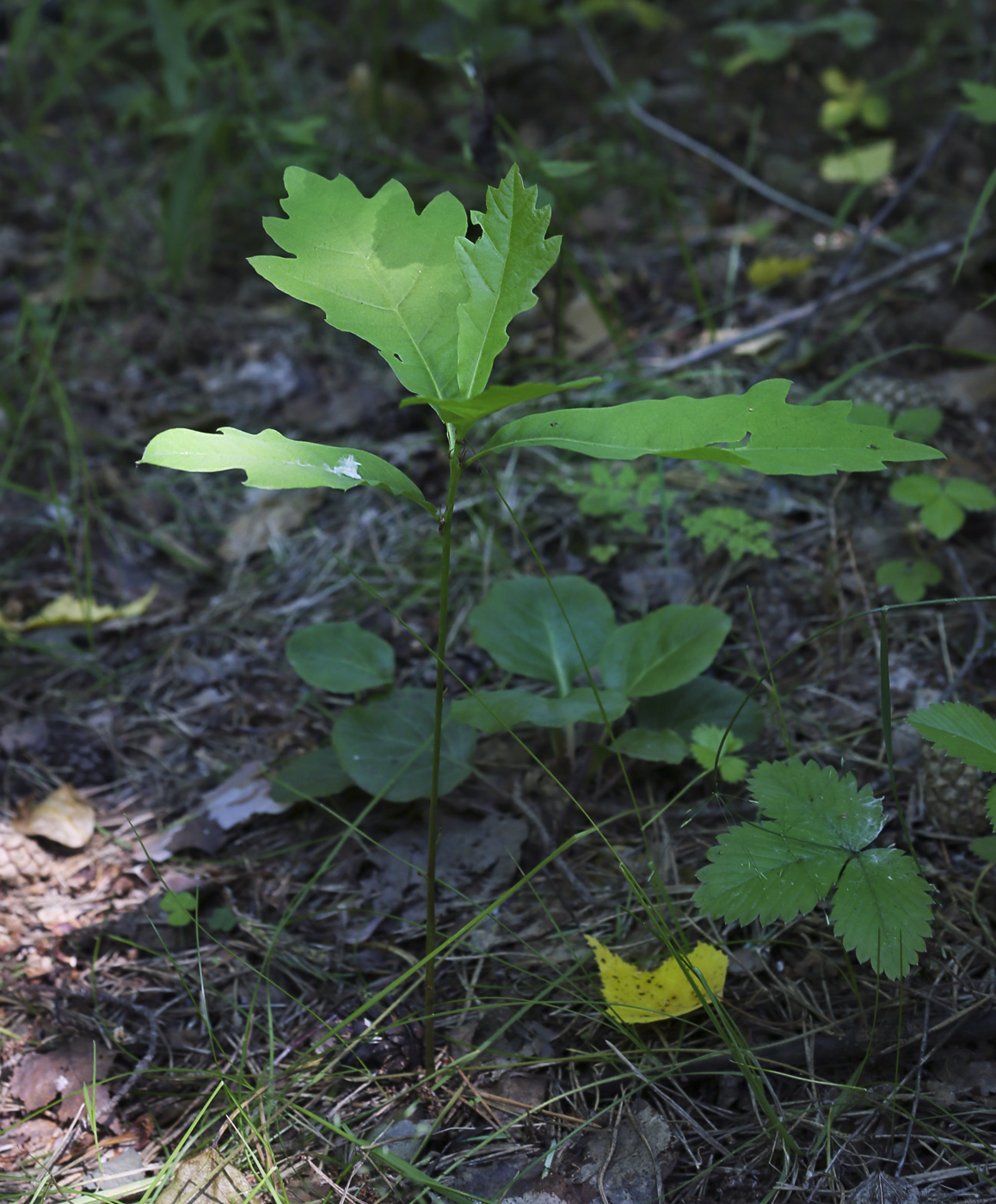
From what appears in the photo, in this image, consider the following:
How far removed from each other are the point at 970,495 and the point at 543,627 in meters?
0.99

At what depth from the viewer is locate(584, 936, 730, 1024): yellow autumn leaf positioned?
1.32m

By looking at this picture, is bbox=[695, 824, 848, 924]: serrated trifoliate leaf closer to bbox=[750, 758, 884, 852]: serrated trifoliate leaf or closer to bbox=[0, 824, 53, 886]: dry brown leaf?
Answer: bbox=[750, 758, 884, 852]: serrated trifoliate leaf

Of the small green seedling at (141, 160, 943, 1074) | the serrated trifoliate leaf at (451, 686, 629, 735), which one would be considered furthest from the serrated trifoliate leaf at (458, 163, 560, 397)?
the serrated trifoliate leaf at (451, 686, 629, 735)

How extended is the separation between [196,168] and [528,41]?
5.29 ft

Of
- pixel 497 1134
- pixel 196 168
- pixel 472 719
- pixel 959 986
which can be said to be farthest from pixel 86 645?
pixel 959 986

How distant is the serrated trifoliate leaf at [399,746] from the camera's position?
5.50 ft

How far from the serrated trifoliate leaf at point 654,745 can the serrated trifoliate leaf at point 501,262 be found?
0.79 meters

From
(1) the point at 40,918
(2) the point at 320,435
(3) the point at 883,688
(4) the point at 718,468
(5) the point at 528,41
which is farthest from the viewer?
(5) the point at 528,41

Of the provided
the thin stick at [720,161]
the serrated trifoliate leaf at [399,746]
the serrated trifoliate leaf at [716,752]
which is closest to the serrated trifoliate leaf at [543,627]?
the serrated trifoliate leaf at [399,746]

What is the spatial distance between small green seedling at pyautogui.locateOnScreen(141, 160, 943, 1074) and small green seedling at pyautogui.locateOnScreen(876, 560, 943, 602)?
3.10 ft

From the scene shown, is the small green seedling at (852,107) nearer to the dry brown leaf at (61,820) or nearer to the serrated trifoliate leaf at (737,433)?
the serrated trifoliate leaf at (737,433)

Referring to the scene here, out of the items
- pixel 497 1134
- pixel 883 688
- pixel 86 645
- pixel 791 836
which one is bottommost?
pixel 86 645

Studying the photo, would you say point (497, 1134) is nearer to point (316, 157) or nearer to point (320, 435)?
point (320, 435)

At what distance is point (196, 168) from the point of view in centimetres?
311
